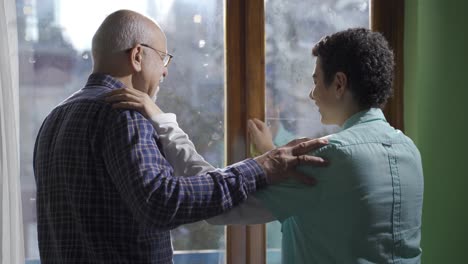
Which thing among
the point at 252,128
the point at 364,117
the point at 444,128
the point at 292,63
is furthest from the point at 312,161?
the point at 444,128

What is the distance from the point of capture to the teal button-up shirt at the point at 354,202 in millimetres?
1175

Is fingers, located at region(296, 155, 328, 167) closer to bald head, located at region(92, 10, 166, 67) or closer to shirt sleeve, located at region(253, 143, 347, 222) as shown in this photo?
shirt sleeve, located at region(253, 143, 347, 222)

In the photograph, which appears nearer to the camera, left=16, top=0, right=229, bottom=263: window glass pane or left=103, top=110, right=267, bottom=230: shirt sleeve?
left=103, top=110, right=267, bottom=230: shirt sleeve

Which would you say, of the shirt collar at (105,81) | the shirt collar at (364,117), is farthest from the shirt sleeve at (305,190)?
the shirt collar at (105,81)

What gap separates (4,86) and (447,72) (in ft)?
5.36

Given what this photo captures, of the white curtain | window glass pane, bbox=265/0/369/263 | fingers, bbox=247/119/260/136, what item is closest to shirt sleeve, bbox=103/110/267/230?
the white curtain

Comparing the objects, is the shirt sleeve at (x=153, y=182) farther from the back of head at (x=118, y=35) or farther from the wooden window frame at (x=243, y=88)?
the wooden window frame at (x=243, y=88)

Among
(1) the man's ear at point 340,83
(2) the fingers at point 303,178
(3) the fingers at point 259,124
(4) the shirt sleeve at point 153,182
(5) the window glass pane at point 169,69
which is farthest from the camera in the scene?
(3) the fingers at point 259,124

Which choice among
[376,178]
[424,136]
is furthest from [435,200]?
[376,178]

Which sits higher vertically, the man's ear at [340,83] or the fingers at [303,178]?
the man's ear at [340,83]

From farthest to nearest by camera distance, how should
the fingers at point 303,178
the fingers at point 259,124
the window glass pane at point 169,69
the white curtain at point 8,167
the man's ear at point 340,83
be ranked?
the fingers at point 259,124 < the window glass pane at point 169,69 < the white curtain at point 8,167 < the man's ear at point 340,83 < the fingers at point 303,178

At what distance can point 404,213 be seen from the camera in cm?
124

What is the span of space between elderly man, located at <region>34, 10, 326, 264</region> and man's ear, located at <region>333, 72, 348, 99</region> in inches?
7.0

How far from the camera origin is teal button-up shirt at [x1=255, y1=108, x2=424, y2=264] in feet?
3.85
